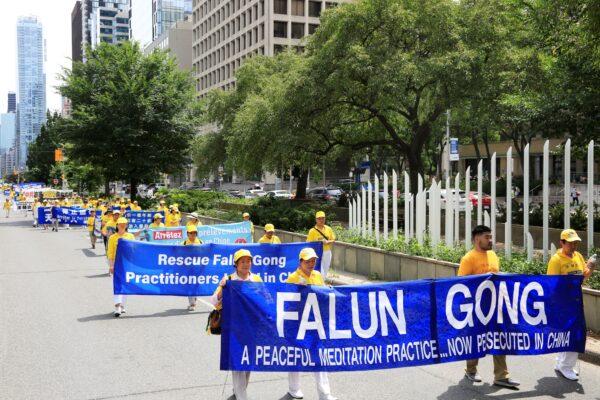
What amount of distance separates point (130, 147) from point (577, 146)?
28.9 m

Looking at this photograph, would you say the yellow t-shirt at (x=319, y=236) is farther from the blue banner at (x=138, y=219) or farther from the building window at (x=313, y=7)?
the building window at (x=313, y=7)

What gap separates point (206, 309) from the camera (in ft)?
38.4

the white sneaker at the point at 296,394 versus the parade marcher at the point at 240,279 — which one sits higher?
the parade marcher at the point at 240,279

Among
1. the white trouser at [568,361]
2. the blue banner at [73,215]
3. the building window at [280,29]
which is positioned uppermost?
the building window at [280,29]

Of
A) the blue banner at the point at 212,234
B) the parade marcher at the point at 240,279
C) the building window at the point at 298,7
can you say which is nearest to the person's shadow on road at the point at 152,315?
the parade marcher at the point at 240,279

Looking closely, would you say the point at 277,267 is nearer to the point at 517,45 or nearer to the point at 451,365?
the point at 451,365

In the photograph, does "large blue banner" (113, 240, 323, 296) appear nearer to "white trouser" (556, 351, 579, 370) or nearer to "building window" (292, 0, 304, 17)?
"white trouser" (556, 351, 579, 370)

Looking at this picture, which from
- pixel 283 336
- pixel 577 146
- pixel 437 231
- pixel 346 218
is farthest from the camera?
pixel 346 218

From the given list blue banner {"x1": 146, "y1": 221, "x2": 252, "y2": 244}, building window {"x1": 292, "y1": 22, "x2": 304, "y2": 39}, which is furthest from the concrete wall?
building window {"x1": 292, "y1": 22, "x2": 304, "y2": 39}

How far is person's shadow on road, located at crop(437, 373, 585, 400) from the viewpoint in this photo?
673 centimetres

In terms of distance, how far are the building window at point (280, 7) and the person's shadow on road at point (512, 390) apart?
83890mm

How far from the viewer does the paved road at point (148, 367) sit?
22.5 ft

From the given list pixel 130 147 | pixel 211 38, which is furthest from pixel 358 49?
pixel 211 38

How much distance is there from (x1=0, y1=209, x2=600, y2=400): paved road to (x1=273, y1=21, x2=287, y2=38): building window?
256 ft
